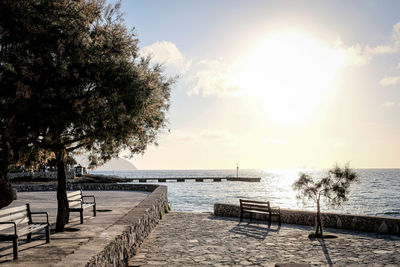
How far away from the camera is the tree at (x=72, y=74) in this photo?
7.15 m

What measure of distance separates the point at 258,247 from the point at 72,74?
621 centimetres

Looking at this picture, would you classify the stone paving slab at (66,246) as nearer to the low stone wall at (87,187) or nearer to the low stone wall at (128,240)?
the low stone wall at (128,240)

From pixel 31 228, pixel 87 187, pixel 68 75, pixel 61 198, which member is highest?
pixel 68 75

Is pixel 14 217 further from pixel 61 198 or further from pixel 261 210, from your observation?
pixel 261 210

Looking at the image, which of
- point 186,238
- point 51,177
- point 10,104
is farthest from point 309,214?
point 51,177

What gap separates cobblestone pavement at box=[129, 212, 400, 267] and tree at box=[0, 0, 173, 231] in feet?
10.4

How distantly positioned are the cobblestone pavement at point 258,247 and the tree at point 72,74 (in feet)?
10.4

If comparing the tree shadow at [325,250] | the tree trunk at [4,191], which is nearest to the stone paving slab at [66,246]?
the tree trunk at [4,191]

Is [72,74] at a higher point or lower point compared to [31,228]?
higher

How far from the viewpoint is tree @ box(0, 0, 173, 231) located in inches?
282

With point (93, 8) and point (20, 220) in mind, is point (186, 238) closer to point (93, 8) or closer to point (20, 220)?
point (20, 220)

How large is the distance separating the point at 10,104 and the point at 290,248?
734cm

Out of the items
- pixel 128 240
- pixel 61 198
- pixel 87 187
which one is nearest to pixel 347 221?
pixel 128 240

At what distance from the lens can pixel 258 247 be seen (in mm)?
9523
